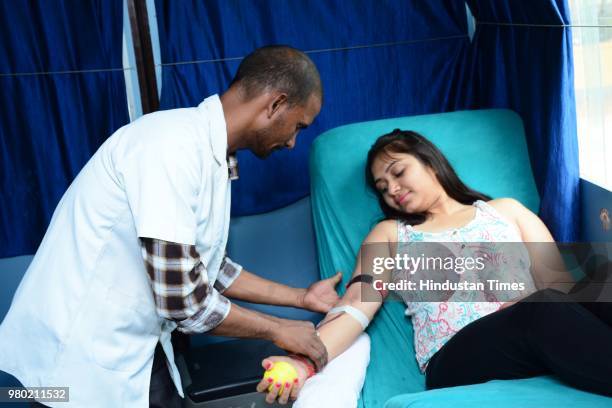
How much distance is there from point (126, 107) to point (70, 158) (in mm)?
281

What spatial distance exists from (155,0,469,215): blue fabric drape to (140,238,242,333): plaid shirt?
1.09 meters

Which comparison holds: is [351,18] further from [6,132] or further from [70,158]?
[6,132]

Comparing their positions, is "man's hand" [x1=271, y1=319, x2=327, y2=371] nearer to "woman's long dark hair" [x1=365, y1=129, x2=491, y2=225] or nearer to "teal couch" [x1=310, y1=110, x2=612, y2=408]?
"teal couch" [x1=310, y1=110, x2=612, y2=408]

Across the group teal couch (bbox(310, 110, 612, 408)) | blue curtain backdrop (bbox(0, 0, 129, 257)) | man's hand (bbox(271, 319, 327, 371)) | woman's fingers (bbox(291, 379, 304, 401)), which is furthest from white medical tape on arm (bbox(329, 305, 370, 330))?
blue curtain backdrop (bbox(0, 0, 129, 257))

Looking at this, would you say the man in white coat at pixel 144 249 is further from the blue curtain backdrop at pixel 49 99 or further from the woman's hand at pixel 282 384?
the blue curtain backdrop at pixel 49 99

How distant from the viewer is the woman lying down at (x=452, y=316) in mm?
1390

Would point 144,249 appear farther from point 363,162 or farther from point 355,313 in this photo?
point 363,162

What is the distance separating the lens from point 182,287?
130 centimetres

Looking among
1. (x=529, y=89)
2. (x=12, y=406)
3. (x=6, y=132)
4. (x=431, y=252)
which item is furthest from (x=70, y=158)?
(x=529, y=89)

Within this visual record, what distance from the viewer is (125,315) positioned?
4.59 feet

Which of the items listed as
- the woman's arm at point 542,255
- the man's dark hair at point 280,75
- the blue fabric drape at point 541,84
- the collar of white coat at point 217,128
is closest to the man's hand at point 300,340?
the collar of white coat at point 217,128

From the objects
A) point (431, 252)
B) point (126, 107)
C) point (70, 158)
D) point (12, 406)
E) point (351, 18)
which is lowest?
point (12, 406)

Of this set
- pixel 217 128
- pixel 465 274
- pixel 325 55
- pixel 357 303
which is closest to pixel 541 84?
pixel 465 274

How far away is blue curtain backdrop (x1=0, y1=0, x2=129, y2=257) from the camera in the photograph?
90.9 inches
